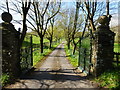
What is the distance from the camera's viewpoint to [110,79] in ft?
17.0

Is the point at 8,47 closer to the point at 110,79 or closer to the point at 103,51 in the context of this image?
the point at 103,51

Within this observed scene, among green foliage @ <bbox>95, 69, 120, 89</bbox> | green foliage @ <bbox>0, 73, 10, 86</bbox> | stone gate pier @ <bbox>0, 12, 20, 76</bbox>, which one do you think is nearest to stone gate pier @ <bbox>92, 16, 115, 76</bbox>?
green foliage @ <bbox>95, 69, 120, 89</bbox>

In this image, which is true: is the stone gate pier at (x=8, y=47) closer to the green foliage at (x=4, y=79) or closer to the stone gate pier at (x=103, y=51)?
the green foliage at (x=4, y=79)

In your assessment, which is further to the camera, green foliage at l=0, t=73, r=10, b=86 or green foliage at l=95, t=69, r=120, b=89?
green foliage at l=0, t=73, r=10, b=86

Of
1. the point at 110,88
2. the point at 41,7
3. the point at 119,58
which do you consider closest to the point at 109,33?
the point at 119,58

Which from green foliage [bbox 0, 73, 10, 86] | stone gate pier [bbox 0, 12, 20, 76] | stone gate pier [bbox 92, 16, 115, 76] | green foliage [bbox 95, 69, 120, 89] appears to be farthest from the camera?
stone gate pier [bbox 92, 16, 115, 76]

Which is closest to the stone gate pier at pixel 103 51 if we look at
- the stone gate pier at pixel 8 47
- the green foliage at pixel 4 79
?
the stone gate pier at pixel 8 47

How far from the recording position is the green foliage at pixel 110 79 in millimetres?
4773

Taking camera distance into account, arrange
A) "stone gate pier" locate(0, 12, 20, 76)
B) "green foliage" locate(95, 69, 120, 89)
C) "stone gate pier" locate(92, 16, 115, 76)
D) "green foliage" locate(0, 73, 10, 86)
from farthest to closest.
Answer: "stone gate pier" locate(92, 16, 115, 76) < "stone gate pier" locate(0, 12, 20, 76) < "green foliage" locate(0, 73, 10, 86) < "green foliage" locate(95, 69, 120, 89)

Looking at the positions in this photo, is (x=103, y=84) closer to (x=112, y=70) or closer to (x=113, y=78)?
(x=113, y=78)

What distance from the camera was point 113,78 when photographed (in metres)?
5.11

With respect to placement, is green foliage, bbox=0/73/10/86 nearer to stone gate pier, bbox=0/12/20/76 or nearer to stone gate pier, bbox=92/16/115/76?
stone gate pier, bbox=0/12/20/76

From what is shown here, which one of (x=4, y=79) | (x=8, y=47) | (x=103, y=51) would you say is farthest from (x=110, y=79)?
(x=8, y=47)

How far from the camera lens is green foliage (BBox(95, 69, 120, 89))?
4.77 m
